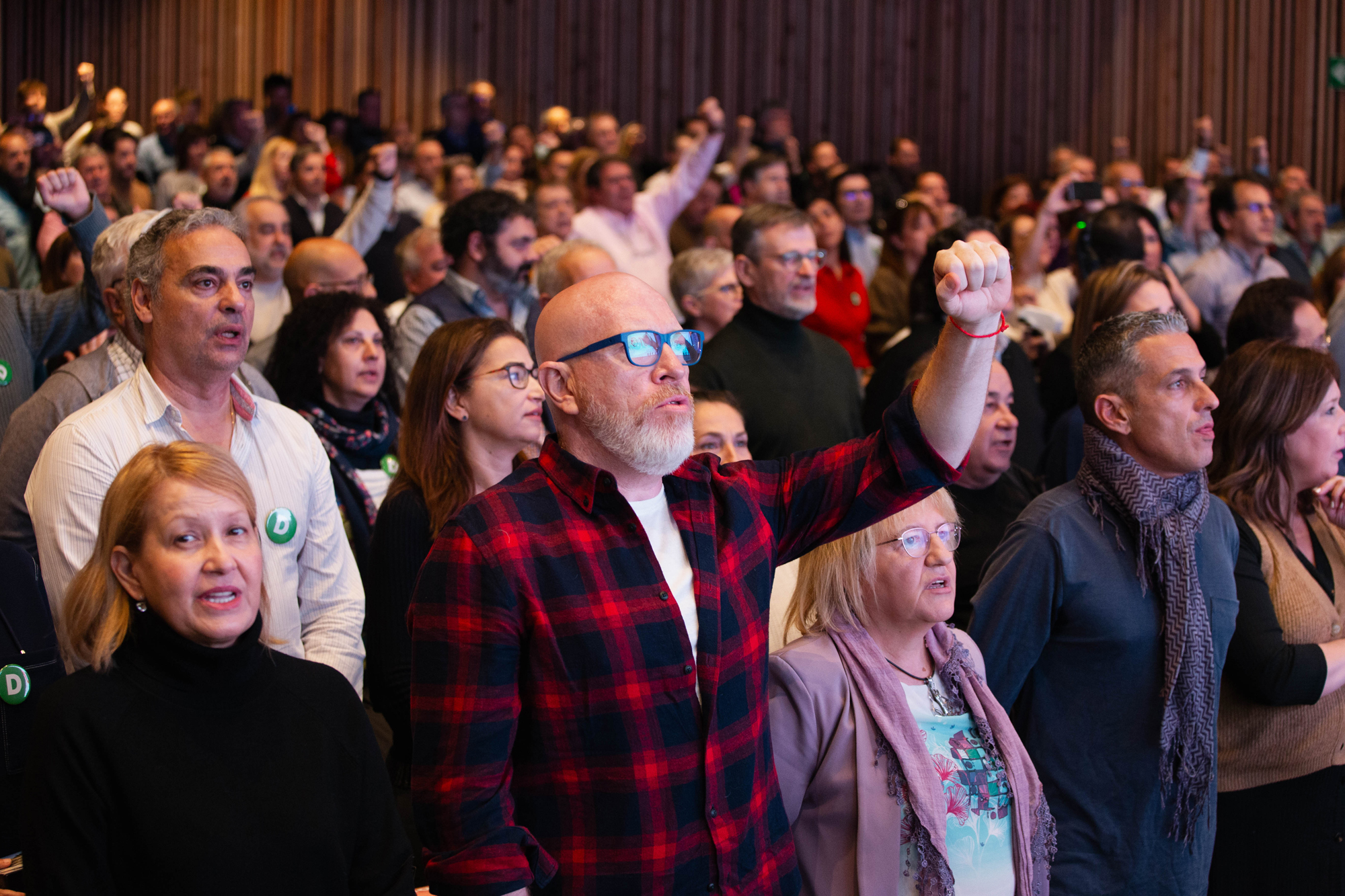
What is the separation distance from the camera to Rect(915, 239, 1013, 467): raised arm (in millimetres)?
1374

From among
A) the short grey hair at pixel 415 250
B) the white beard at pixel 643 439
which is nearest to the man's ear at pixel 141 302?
the white beard at pixel 643 439

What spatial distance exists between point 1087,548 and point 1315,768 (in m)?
0.66

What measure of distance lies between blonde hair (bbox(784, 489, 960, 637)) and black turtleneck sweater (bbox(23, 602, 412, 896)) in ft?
2.32

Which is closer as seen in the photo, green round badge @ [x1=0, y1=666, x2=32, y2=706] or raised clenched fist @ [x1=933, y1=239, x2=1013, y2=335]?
raised clenched fist @ [x1=933, y1=239, x2=1013, y2=335]

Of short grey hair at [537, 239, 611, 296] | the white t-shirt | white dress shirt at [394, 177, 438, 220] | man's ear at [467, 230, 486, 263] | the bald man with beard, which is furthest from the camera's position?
white dress shirt at [394, 177, 438, 220]

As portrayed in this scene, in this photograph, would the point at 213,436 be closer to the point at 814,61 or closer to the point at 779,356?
the point at 779,356

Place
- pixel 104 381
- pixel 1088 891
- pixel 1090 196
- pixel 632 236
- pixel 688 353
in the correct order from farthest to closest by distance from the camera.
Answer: pixel 632 236 → pixel 1090 196 → pixel 104 381 → pixel 1088 891 → pixel 688 353

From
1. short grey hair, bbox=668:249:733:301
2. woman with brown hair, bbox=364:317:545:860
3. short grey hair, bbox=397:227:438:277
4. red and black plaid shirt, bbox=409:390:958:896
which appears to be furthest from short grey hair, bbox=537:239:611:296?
red and black plaid shirt, bbox=409:390:958:896

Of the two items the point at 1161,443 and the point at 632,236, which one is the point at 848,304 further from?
the point at 1161,443

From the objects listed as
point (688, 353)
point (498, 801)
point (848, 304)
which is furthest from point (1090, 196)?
point (498, 801)

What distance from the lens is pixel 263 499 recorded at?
6.79 ft

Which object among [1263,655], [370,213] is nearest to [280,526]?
[1263,655]

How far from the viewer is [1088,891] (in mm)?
2049

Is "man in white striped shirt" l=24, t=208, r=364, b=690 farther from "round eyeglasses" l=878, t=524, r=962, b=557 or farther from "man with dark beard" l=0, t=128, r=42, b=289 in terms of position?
"man with dark beard" l=0, t=128, r=42, b=289
